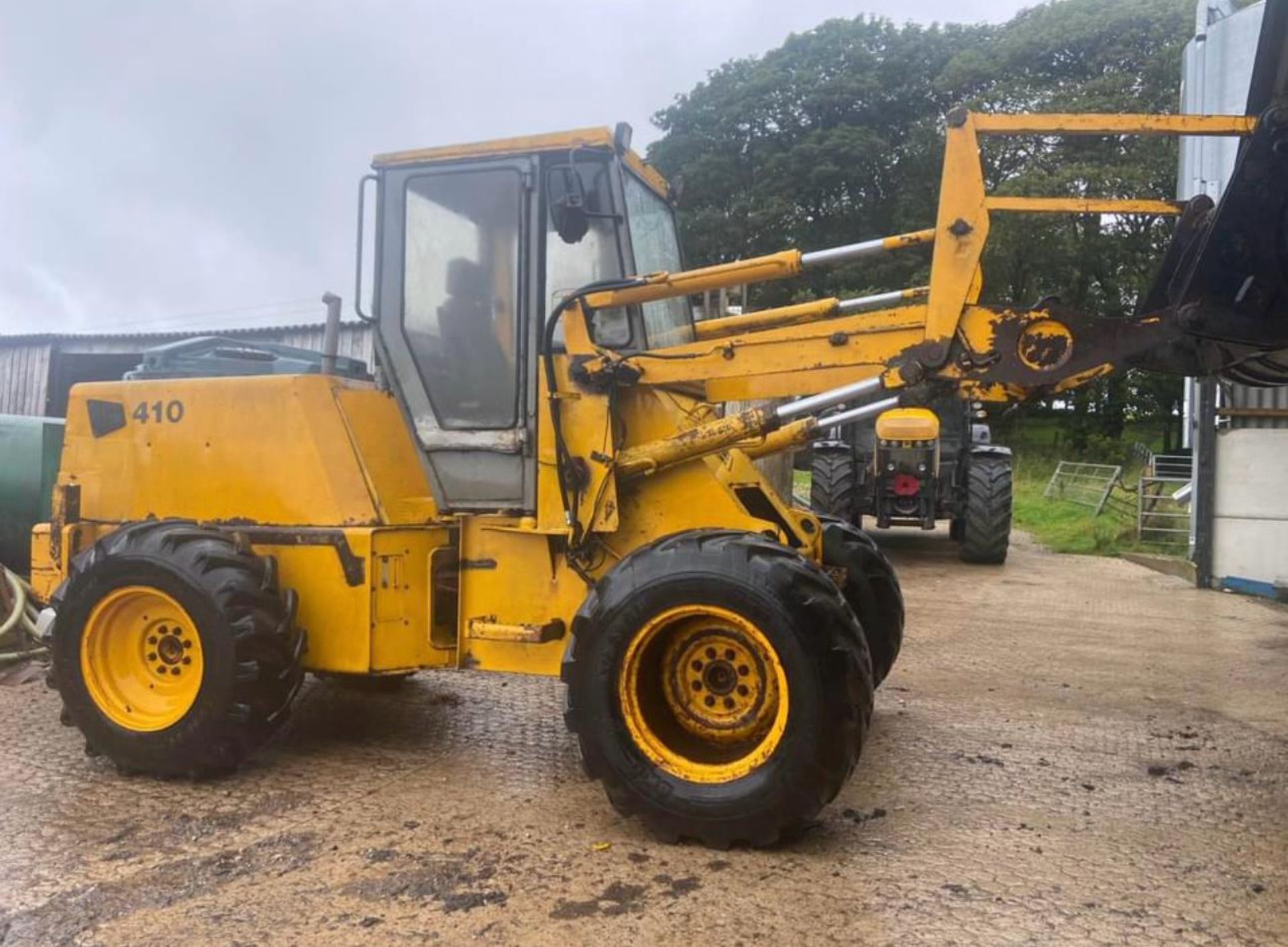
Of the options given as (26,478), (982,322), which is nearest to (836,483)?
(26,478)

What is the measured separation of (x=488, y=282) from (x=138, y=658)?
2241 mm

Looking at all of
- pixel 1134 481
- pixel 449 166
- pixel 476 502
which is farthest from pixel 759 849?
pixel 1134 481

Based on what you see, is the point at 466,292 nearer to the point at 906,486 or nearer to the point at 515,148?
the point at 515,148

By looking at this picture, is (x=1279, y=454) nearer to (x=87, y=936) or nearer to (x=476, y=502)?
(x=476, y=502)

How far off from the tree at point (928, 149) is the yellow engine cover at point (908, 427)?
8.37 m

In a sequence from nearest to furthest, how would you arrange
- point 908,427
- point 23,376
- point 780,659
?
1. point 780,659
2. point 908,427
3. point 23,376

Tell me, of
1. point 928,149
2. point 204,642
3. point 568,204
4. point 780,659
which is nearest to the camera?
point 780,659

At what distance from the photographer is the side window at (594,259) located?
14.5 feet

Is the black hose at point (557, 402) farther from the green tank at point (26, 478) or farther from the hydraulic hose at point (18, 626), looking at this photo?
the green tank at point (26, 478)

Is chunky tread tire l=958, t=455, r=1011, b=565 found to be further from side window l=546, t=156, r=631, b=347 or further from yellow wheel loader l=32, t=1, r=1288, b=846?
side window l=546, t=156, r=631, b=347

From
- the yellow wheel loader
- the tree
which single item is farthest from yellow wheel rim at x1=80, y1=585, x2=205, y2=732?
the tree

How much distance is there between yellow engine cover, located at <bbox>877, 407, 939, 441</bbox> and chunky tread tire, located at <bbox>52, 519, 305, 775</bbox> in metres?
9.77

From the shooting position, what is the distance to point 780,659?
354cm

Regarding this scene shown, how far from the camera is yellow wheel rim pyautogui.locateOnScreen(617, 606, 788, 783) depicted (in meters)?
3.65
